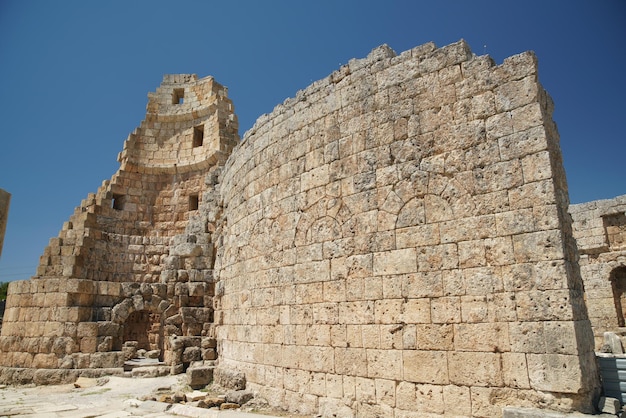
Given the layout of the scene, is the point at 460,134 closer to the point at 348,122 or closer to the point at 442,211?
the point at 442,211

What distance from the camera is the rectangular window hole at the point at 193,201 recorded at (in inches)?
569

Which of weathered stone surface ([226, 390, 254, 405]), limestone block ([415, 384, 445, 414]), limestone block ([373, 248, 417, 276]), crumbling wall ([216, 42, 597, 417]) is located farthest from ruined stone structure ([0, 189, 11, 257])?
limestone block ([415, 384, 445, 414])

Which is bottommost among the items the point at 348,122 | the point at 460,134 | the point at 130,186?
the point at 460,134

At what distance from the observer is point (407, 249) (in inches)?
196

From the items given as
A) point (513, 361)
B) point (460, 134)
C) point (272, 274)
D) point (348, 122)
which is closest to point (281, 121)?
point (348, 122)

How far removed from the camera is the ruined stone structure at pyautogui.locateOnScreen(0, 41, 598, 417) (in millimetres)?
4109

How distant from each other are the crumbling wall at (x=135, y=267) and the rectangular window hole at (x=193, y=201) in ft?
0.12

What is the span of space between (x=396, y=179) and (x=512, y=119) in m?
1.41

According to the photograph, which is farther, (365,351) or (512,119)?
(365,351)

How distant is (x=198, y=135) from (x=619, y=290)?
13.5m

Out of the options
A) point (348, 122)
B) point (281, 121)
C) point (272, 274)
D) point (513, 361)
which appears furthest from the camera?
point (281, 121)

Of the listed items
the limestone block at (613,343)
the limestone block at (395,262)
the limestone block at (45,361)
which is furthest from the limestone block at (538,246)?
the limestone block at (45,361)

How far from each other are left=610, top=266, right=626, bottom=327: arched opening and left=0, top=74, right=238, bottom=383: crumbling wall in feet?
31.6

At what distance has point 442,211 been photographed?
4801mm
